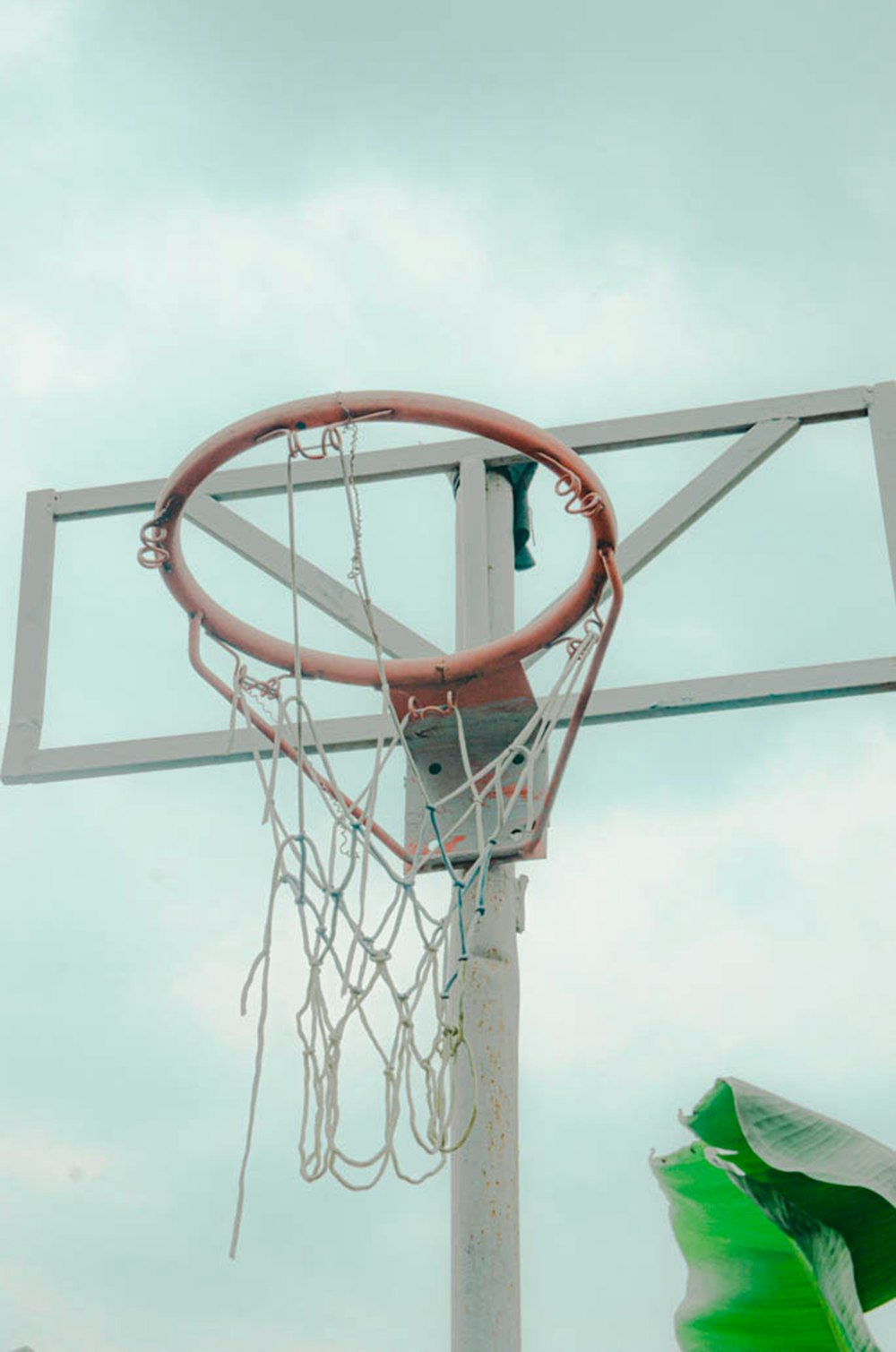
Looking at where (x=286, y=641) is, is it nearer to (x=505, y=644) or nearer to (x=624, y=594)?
(x=505, y=644)

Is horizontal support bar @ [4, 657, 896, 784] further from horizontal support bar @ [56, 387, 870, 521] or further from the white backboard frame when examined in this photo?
horizontal support bar @ [56, 387, 870, 521]

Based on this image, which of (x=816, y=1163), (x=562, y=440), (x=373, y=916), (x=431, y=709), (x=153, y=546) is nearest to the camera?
(x=816, y=1163)

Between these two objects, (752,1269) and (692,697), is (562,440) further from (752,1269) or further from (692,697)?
(752,1269)

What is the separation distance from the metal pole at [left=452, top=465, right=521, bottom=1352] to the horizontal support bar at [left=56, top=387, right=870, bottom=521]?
1144mm

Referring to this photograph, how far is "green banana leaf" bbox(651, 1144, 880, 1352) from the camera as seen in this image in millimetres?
3510

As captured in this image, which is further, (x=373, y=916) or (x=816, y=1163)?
(x=373, y=916)

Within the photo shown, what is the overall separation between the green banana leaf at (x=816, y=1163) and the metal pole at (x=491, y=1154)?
78cm

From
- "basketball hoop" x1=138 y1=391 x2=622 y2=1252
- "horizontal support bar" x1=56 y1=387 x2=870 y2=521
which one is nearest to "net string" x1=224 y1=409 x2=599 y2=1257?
"basketball hoop" x1=138 y1=391 x2=622 y2=1252

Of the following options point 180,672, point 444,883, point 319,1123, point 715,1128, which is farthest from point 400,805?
point 715,1128

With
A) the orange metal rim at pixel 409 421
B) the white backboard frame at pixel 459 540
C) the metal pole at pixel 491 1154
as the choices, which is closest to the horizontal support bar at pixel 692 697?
the white backboard frame at pixel 459 540

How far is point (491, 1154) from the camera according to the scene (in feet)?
13.9

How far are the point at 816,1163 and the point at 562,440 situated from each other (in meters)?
2.09

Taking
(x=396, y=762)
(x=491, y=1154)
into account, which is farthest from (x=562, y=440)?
(x=491, y=1154)

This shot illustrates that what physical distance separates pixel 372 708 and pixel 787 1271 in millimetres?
1628
